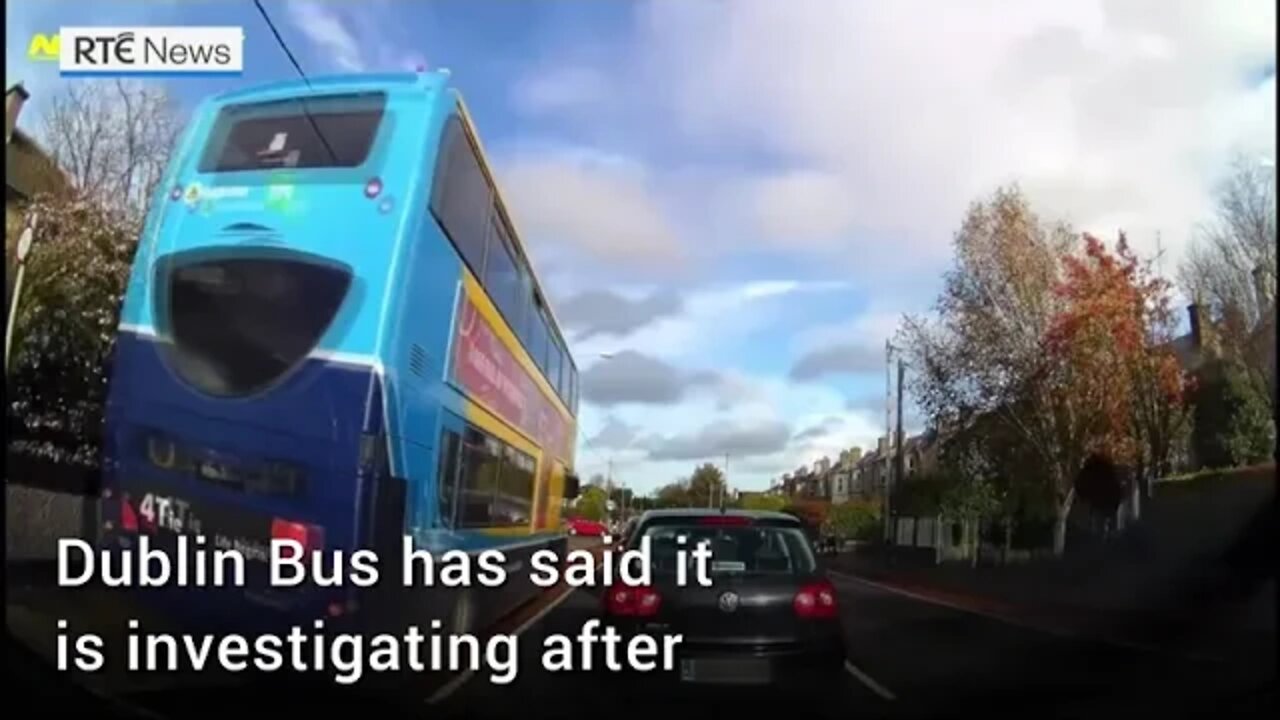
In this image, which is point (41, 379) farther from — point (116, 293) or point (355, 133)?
point (355, 133)

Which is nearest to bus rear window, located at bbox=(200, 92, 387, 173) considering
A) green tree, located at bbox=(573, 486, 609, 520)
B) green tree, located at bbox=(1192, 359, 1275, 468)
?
green tree, located at bbox=(1192, 359, 1275, 468)

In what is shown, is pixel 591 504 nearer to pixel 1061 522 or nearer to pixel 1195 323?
pixel 1061 522

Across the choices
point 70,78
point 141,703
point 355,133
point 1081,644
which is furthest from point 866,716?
point 70,78

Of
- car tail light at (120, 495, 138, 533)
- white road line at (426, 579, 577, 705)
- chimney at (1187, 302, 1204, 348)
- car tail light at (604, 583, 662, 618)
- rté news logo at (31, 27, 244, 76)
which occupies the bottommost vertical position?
white road line at (426, 579, 577, 705)

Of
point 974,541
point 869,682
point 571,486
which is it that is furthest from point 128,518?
point 974,541

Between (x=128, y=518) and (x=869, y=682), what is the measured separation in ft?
15.2

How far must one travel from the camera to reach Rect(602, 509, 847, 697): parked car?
715 centimetres

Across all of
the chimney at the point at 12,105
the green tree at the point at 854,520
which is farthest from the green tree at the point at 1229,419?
the green tree at the point at 854,520

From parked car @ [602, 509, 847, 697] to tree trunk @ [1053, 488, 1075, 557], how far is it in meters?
5.15

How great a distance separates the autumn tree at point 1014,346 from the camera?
9695mm

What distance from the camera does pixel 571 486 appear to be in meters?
17.8

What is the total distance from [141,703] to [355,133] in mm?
3454

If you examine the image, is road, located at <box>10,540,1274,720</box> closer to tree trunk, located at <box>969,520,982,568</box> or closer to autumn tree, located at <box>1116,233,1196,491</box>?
autumn tree, located at <box>1116,233,1196,491</box>

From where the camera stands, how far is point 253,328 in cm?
666
